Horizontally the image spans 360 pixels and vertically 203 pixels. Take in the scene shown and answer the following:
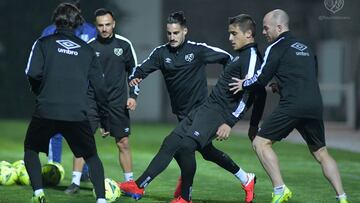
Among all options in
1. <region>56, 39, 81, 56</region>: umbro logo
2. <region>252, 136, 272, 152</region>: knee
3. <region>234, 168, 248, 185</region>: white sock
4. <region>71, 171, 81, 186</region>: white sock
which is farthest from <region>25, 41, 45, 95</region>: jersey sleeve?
<region>234, 168, 248, 185</region>: white sock

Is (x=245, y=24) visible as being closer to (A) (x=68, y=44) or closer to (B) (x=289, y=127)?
(B) (x=289, y=127)

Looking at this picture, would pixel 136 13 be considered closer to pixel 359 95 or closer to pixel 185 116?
pixel 359 95

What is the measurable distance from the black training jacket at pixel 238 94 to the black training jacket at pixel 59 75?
1466mm

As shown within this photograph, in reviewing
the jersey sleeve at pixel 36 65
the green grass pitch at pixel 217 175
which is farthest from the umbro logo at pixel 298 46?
the jersey sleeve at pixel 36 65

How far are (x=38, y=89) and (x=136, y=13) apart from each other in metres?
21.6

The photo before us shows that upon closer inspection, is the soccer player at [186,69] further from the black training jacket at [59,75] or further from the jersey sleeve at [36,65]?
the jersey sleeve at [36,65]

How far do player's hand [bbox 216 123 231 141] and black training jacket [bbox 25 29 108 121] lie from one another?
1432 mm

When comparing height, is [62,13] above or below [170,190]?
above

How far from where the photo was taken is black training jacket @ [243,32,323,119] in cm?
910

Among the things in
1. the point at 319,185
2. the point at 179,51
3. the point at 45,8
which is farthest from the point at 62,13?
the point at 45,8

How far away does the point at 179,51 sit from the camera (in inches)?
395

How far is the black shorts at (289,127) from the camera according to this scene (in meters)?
9.20

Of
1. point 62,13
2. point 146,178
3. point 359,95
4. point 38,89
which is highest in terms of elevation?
point 62,13

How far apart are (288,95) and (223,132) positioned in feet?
2.53
